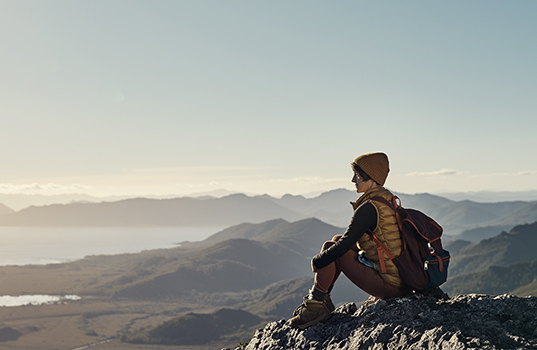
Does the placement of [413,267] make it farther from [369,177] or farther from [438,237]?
[369,177]

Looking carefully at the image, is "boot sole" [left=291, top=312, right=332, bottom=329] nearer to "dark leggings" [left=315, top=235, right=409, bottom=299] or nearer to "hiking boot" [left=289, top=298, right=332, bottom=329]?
"hiking boot" [left=289, top=298, right=332, bottom=329]

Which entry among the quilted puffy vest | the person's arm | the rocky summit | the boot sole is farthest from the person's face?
the boot sole

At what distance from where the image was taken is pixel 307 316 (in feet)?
22.0

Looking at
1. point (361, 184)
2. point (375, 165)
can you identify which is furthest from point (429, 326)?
point (375, 165)

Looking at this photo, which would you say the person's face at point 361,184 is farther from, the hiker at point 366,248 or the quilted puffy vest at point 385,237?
the quilted puffy vest at point 385,237

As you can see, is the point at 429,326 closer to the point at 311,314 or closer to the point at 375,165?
the point at 311,314

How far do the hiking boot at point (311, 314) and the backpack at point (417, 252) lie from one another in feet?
4.41

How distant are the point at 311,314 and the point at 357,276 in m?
1.14

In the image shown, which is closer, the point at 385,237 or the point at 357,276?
the point at 385,237

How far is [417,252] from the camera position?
19.1 ft

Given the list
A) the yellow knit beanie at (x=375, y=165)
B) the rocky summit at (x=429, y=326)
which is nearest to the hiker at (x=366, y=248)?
the yellow knit beanie at (x=375, y=165)

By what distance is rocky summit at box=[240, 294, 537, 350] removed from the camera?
195 inches

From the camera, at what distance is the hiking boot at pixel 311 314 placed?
6.62m

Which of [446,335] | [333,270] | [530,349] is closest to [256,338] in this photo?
[333,270]
